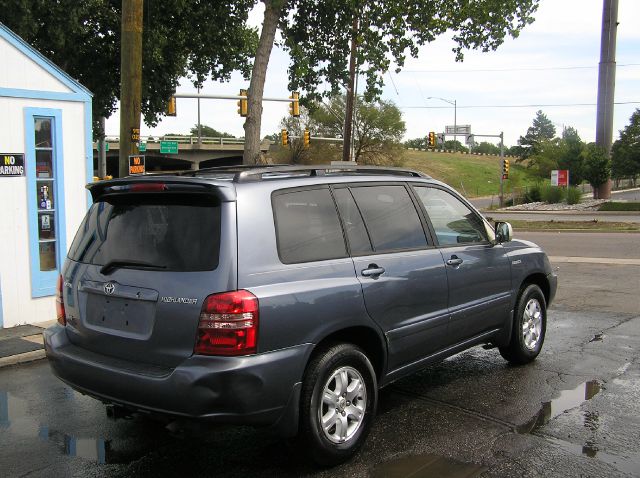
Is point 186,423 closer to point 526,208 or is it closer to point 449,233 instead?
point 449,233

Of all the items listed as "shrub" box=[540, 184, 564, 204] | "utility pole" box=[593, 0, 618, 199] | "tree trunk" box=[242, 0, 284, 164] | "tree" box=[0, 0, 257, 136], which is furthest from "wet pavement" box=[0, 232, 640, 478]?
"utility pole" box=[593, 0, 618, 199]

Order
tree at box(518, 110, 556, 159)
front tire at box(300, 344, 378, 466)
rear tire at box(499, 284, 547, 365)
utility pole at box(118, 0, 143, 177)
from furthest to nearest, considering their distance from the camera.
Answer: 1. tree at box(518, 110, 556, 159)
2. utility pole at box(118, 0, 143, 177)
3. rear tire at box(499, 284, 547, 365)
4. front tire at box(300, 344, 378, 466)

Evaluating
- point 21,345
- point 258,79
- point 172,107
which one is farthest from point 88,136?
point 172,107

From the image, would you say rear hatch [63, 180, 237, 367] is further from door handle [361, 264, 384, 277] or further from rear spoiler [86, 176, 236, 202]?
door handle [361, 264, 384, 277]

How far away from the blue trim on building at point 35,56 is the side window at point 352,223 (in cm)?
496

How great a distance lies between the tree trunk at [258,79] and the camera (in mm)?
17953

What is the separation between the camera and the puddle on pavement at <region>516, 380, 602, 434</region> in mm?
4246

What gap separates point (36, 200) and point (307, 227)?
5191mm

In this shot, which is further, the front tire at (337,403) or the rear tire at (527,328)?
the rear tire at (527,328)

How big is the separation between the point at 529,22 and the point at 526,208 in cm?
2449

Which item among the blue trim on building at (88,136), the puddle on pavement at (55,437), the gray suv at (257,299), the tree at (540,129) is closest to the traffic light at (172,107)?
the blue trim on building at (88,136)

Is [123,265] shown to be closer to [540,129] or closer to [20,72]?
[20,72]

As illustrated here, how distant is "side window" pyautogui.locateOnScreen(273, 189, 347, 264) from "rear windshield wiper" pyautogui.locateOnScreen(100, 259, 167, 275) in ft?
2.37

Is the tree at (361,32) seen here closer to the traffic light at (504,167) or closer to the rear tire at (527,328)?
the rear tire at (527,328)
